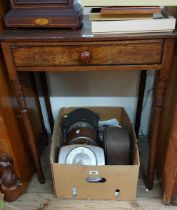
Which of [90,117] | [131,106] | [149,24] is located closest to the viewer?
[149,24]

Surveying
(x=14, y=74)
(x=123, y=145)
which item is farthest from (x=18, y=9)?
(x=123, y=145)

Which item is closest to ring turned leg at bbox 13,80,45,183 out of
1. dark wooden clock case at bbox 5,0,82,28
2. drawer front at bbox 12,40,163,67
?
drawer front at bbox 12,40,163,67

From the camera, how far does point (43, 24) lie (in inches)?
35.3

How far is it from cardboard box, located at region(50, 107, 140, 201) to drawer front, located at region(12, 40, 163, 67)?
42 centimetres

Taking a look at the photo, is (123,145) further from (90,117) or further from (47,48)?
A: (47,48)

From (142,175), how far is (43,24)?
0.90 m

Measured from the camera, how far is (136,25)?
32.6 inches

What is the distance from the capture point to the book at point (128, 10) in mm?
796

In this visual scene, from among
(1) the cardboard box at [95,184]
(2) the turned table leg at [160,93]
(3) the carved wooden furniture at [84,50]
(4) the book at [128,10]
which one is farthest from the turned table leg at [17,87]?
(2) the turned table leg at [160,93]

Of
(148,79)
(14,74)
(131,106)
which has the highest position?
(14,74)

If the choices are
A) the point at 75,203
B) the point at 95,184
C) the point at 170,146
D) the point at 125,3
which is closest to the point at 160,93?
the point at 170,146

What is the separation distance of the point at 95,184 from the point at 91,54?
0.58m

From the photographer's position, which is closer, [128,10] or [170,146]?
[128,10]

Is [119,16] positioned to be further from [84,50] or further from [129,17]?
[84,50]
